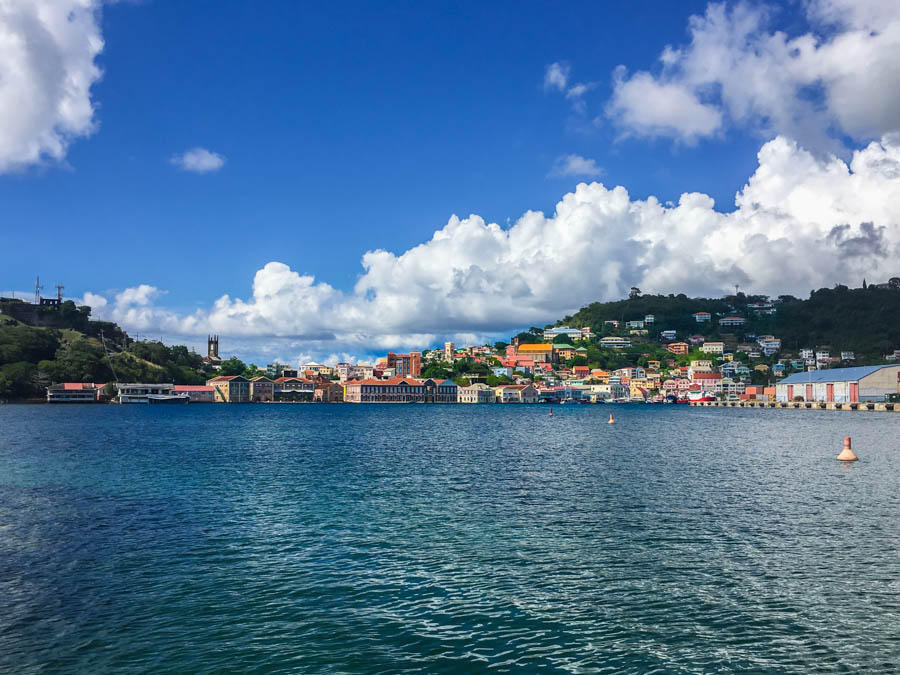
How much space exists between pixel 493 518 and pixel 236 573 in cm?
1009

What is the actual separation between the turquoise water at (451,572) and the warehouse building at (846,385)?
11524 centimetres

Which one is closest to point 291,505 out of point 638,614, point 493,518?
point 493,518

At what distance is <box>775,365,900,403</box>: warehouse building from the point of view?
131000 millimetres

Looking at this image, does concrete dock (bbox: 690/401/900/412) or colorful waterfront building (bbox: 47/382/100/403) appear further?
colorful waterfront building (bbox: 47/382/100/403)

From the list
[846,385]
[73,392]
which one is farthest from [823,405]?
[73,392]

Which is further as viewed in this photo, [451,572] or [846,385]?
[846,385]

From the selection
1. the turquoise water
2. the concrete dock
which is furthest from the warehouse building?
the turquoise water

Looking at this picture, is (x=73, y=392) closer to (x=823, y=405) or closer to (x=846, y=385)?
(x=823, y=405)

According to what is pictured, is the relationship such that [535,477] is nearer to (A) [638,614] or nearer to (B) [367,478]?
(B) [367,478]

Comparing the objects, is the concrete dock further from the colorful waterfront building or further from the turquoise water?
the colorful waterfront building

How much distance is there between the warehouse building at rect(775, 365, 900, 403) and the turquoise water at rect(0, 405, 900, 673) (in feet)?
378

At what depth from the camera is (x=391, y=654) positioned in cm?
1208

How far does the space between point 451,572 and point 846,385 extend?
149 meters

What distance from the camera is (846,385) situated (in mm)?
137125
